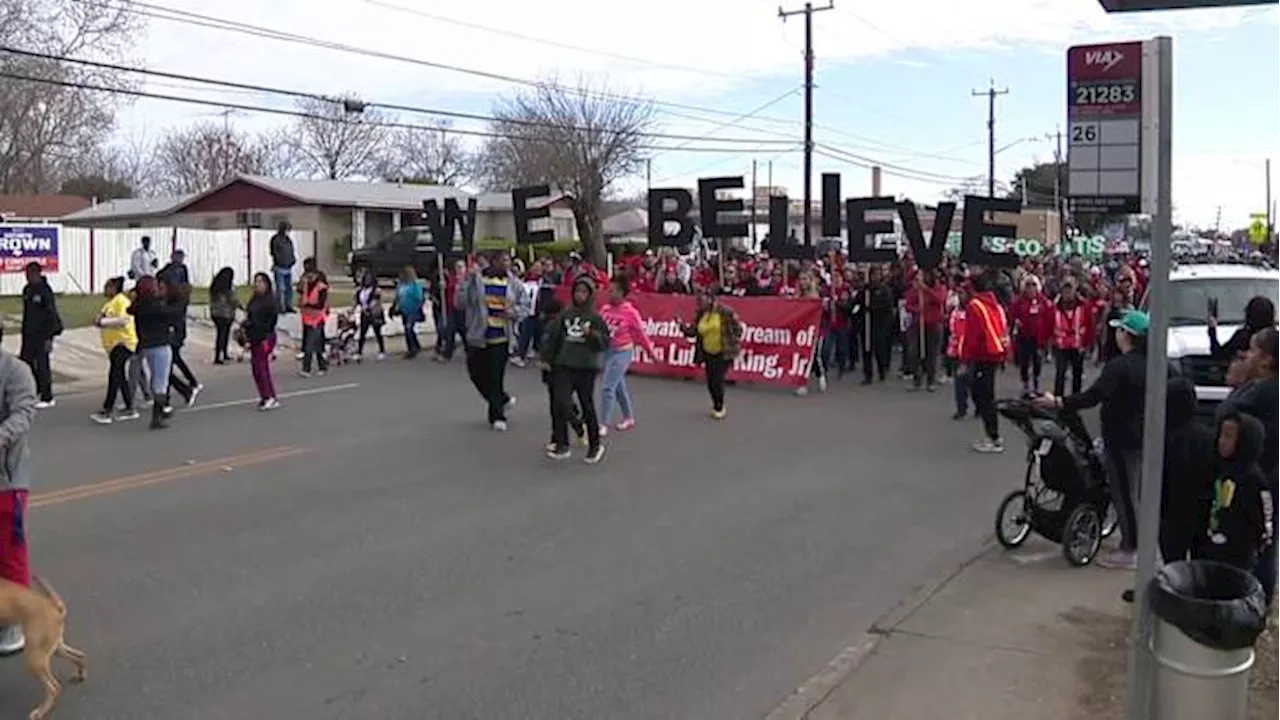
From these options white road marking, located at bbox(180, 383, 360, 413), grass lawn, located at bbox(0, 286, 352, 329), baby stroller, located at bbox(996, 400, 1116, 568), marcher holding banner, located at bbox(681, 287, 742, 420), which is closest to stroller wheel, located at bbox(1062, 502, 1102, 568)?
baby stroller, located at bbox(996, 400, 1116, 568)

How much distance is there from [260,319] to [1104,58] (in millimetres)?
12216

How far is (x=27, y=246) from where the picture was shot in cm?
3206

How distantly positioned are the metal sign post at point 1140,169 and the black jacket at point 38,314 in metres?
13.8

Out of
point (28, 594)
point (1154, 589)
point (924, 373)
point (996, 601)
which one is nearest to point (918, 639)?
point (996, 601)

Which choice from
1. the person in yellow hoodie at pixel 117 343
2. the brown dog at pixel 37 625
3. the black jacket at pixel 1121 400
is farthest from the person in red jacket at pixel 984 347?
the brown dog at pixel 37 625

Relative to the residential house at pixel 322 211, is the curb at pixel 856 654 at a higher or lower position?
lower

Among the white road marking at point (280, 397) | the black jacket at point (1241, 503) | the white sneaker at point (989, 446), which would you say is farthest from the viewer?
the white road marking at point (280, 397)

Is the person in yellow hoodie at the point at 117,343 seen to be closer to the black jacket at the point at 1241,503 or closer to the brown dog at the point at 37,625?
the brown dog at the point at 37,625

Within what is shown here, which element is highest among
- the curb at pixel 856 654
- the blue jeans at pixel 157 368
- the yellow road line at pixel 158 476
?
the blue jeans at pixel 157 368

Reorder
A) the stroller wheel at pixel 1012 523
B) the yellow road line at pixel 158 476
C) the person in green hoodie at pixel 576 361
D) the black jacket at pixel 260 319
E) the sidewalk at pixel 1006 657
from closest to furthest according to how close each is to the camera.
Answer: the sidewalk at pixel 1006 657 < the stroller wheel at pixel 1012 523 < the yellow road line at pixel 158 476 < the person in green hoodie at pixel 576 361 < the black jacket at pixel 260 319

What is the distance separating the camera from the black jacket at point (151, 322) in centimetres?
1375

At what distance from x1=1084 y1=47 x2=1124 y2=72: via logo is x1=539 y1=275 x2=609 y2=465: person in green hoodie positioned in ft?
24.9

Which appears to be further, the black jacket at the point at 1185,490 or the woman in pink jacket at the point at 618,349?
the woman in pink jacket at the point at 618,349

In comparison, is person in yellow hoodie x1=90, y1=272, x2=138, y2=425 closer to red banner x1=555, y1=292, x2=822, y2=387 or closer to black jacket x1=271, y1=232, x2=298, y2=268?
red banner x1=555, y1=292, x2=822, y2=387
